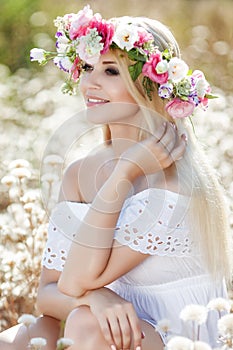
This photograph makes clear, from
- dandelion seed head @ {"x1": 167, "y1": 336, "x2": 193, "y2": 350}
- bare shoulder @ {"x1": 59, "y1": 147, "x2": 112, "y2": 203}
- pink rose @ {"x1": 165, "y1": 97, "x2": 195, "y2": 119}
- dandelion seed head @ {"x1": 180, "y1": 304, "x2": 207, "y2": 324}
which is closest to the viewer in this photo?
dandelion seed head @ {"x1": 167, "y1": 336, "x2": 193, "y2": 350}

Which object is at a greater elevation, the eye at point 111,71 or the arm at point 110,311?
A: the eye at point 111,71

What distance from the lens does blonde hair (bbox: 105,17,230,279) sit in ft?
9.36

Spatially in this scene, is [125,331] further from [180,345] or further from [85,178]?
[85,178]

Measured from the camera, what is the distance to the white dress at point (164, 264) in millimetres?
2799

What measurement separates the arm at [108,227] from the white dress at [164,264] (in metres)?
0.06

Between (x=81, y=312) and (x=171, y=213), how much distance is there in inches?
15.7

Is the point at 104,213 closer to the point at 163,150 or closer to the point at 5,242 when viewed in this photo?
the point at 163,150

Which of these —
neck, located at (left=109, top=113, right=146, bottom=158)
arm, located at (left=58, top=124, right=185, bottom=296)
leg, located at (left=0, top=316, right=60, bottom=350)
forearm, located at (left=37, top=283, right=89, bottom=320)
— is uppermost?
neck, located at (left=109, top=113, right=146, bottom=158)

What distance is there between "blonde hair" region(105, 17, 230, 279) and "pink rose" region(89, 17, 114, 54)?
0.17 ft

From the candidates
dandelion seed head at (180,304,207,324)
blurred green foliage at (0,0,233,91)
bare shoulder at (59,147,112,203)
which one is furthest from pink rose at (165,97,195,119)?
blurred green foliage at (0,0,233,91)

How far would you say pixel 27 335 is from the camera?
2.87 meters

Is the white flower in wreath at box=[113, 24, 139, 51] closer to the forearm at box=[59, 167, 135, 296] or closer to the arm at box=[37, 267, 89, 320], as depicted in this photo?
the forearm at box=[59, 167, 135, 296]

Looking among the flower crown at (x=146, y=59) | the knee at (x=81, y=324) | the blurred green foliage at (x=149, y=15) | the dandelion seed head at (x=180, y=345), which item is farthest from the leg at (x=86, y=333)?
the blurred green foliage at (x=149, y=15)

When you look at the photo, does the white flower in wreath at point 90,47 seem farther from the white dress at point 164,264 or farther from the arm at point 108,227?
the white dress at point 164,264
